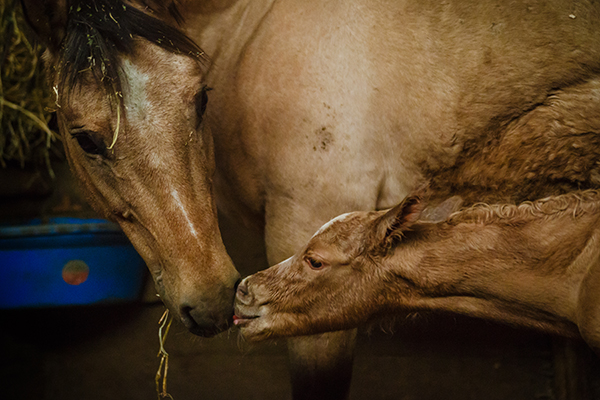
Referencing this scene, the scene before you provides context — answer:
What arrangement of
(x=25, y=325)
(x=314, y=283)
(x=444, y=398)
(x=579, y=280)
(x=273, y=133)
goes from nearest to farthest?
(x=579, y=280) < (x=314, y=283) < (x=273, y=133) < (x=444, y=398) < (x=25, y=325)

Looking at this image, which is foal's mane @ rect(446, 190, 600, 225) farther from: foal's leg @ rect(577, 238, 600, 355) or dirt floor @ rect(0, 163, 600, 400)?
dirt floor @ rect(0, 163, 600, 400)

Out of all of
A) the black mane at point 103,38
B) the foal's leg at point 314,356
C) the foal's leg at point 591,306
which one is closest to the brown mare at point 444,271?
the foal's leg at point 591,306

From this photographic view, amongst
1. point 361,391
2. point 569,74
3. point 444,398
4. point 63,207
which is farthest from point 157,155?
point 444,398

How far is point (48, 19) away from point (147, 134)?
0.67 meters

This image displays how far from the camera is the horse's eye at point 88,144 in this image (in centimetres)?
184

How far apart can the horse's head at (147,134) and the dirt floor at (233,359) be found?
1474 mm

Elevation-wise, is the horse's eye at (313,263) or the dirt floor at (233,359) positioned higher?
the horse's eye at (313,263)

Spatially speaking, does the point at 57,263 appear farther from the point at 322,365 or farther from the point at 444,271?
the point at 444,271

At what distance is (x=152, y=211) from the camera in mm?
1818

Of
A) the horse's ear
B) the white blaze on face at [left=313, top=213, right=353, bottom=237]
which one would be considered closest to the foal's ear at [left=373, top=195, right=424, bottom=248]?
the white blaze on face at [left=313, top=213, right=353, bottom=237]

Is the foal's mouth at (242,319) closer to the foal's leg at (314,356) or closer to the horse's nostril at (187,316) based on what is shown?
the horse's nostril at (187,316)

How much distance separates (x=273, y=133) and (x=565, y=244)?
1.24 metres

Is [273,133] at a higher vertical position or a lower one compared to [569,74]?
lower

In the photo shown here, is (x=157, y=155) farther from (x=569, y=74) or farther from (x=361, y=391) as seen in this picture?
(x=361, y=391)
